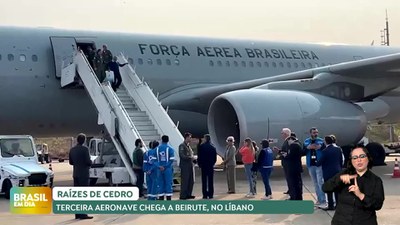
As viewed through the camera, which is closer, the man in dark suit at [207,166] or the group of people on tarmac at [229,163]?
the group of people on tarmac at [229,163]

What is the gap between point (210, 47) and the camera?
16.6m

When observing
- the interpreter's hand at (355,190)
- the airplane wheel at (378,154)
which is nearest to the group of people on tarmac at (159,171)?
the interpreter's hand at (355,190)

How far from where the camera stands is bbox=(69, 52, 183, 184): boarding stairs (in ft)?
38.6

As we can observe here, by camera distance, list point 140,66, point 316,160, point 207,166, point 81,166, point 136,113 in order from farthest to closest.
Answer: point 140,66 < point 136,113 < point 207,166 < point 316,160 < point 81,166

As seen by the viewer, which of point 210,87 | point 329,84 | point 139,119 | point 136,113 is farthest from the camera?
point 210,87

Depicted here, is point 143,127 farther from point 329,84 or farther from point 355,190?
point 355,190

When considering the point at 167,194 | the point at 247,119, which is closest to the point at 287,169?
the point at 167,194

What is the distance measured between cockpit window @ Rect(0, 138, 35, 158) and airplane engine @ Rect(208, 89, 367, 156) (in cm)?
406

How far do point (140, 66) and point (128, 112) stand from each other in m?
2.66

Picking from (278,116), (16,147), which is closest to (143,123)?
(16,147)

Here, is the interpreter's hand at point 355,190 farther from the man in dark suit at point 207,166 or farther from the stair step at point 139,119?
Answer: the stair step at point 139,119

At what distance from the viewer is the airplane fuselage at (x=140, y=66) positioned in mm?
13844

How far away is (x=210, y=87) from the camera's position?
1600 centimetres

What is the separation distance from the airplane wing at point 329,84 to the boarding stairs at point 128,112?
197 centimetres
